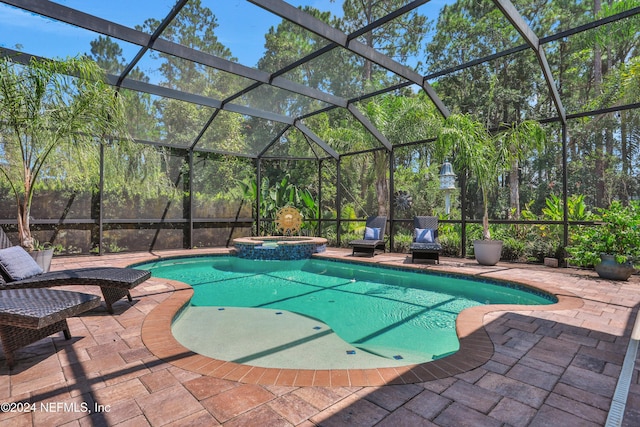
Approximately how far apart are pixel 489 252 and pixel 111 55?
8.80m

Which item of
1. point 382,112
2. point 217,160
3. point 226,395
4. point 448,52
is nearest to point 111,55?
point 217,160

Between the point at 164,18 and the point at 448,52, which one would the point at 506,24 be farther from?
the point at 164,18

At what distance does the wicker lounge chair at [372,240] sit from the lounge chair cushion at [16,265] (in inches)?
255

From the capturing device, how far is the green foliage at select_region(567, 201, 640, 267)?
214 inches

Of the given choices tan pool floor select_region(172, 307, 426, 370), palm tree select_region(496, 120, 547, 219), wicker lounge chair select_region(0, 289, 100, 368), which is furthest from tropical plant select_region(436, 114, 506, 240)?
wicker lounge chair select_region(0, 289, 100, 368)

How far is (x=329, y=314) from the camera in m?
4.67

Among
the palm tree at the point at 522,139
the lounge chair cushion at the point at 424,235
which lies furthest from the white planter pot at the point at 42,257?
the palm tree at the point at 522,139

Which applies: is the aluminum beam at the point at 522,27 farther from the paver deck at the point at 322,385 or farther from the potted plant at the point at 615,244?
the paver deck at the point at 322,385

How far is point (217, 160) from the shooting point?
11773mm

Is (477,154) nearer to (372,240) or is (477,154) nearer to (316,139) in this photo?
(372,240)

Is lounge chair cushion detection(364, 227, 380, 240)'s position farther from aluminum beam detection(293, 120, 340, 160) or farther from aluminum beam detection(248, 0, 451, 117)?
aluminum beam detection(248, 0, 451, 117)

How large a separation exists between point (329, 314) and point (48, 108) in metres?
5.34

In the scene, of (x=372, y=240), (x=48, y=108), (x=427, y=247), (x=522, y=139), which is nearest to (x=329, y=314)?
(x=427, y=247)

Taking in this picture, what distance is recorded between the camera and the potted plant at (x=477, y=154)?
7.29 metres
